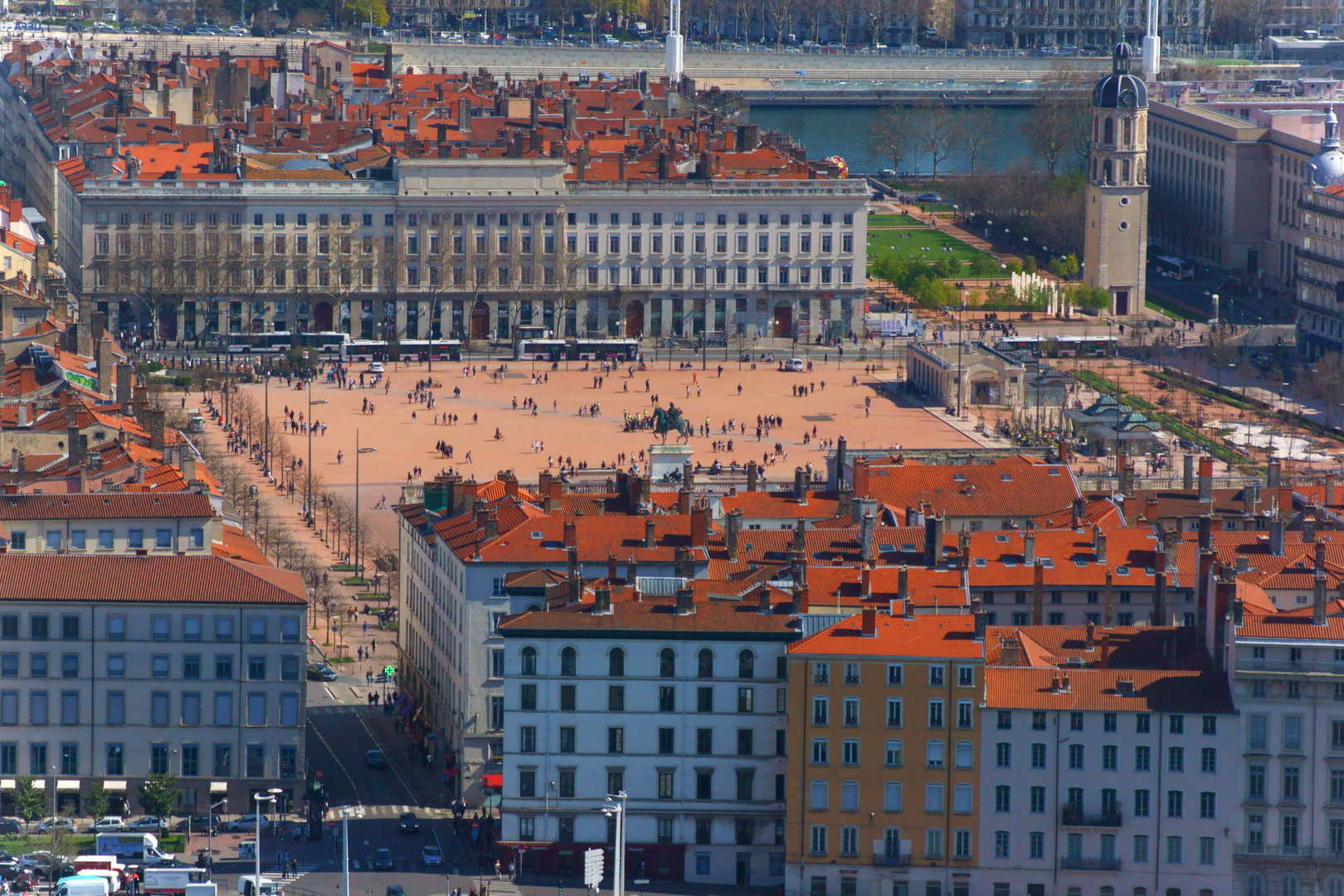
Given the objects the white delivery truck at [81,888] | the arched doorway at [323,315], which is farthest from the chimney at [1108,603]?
the arched doorway at [323,315]

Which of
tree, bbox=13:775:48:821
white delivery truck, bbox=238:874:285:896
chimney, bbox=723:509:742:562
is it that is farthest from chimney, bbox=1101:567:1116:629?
tree, bbox=13:775:48:821

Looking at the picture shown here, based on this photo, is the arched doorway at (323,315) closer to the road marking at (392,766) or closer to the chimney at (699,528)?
the road marking at (392,766)

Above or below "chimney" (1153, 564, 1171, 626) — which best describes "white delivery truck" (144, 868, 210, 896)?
below

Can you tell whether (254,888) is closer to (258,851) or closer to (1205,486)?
(258,851)

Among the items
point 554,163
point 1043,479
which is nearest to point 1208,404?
point 554,163

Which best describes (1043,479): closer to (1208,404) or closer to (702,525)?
(702,525)

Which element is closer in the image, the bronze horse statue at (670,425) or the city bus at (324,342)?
the bronze horse statue at (670,425)

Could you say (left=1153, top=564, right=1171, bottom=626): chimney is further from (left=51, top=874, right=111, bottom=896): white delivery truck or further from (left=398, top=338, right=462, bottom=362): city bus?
(left=398, top=338, right=462, bottom=362): city bus
